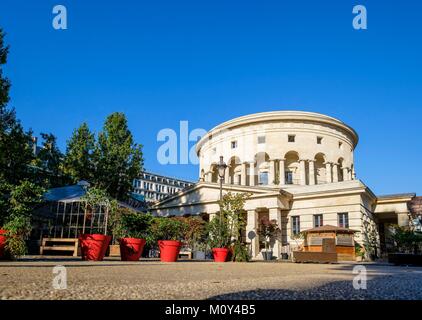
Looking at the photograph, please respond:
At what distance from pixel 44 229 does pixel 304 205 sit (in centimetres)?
2133

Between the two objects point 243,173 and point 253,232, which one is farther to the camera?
point 243,173

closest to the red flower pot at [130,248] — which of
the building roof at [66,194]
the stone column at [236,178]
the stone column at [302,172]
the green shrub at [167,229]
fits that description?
the green shrub at [167,229]

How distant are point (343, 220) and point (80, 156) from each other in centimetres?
2747

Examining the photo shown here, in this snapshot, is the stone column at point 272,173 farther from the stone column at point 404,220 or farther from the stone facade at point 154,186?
the stone facade at point 154,186

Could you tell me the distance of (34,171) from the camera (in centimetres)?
3656

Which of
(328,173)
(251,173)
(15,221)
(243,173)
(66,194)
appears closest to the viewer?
(15,221)

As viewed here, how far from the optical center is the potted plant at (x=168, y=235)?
1506 centimetres

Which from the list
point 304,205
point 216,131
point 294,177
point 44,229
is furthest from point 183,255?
point 216,131

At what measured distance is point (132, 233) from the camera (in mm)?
15078

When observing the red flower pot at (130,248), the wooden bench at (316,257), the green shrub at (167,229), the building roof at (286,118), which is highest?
the building roof at (286,118)

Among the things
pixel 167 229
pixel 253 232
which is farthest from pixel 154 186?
pixel 167 229

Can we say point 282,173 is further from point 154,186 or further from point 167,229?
point 154,186

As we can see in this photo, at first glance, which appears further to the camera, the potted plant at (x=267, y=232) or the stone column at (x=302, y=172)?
the stone column at (x=302, y=172)

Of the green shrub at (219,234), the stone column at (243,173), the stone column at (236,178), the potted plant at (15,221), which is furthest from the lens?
the stone column at (236,178)
